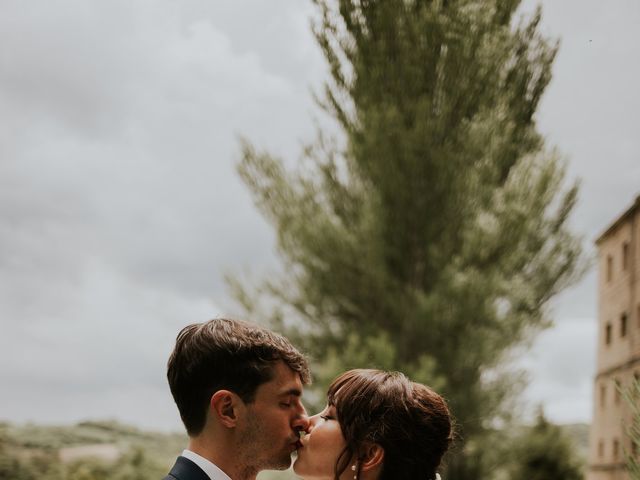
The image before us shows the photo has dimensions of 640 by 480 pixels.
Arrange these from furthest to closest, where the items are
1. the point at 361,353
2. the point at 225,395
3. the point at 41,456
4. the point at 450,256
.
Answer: the point at 41,456, the point at 450,256, the point at 361,353, the point at 225,395

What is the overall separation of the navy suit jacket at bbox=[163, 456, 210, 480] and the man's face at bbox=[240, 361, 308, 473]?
181mm

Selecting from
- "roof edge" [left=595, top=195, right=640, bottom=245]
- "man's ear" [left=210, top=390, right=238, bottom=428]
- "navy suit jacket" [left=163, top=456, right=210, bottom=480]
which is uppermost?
"roof edge" [left=595, top=195, right=640, bottom=245]

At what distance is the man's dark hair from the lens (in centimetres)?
262

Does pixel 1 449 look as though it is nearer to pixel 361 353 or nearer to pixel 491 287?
pixel 361 353

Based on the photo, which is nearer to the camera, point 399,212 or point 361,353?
point 361,353

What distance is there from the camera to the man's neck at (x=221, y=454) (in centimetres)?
257

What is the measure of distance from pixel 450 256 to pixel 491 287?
89cm

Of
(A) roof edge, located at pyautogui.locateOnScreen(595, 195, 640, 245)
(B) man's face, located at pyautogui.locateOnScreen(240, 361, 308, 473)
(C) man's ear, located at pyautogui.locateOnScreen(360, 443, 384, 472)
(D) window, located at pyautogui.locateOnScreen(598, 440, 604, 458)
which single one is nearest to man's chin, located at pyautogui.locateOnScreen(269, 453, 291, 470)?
(B) man's face, located at pyautogui.locateOnScreen(240, 361, 308, 473)

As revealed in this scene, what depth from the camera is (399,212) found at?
1373 cm

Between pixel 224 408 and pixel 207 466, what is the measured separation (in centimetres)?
19

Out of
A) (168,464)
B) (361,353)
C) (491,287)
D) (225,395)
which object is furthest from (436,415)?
(168,464)

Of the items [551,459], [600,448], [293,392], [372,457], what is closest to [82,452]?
[551,459]

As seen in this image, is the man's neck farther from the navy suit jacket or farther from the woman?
the woman

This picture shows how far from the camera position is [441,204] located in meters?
13.7
